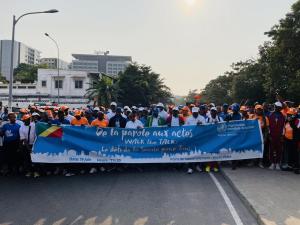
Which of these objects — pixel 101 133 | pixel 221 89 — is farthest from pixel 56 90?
pixel 101 133

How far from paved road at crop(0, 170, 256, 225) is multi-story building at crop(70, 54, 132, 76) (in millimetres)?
176979

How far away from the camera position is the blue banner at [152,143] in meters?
11.1

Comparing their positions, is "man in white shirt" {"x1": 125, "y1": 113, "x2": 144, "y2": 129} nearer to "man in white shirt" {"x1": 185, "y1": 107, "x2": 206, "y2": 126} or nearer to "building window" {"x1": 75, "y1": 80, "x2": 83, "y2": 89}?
"man in white shirt" {"x1": 185, "y1": 107, "x2": 206, "y2": 126}

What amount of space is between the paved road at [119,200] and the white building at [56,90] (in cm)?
6728

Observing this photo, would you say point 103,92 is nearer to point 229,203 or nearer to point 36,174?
point 36,174

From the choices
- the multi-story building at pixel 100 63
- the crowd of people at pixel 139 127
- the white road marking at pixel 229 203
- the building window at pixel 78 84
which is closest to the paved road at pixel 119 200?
the white road marking at pixel 229 203

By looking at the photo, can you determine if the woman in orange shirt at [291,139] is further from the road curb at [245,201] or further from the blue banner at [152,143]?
the road curb at [245,201]

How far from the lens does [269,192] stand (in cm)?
845

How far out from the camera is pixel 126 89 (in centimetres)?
7650

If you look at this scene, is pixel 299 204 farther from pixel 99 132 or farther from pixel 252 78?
pixel 252 78

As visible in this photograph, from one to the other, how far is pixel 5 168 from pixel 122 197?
4.79 m

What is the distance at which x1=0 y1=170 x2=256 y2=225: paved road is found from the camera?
22.2ft

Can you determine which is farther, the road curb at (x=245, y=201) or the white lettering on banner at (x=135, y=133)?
the white lettering on banner at (x=135, y=133)

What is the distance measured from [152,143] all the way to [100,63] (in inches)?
7350
